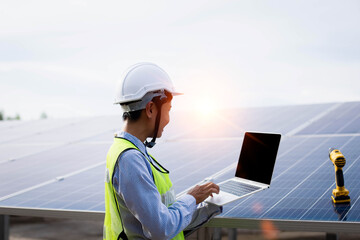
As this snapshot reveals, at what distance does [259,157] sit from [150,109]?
4.03 ft

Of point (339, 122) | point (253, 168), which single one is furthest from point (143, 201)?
point (339, 122)

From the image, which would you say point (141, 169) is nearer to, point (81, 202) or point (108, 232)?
point (108, 232)

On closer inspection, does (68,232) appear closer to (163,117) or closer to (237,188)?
(237,188)


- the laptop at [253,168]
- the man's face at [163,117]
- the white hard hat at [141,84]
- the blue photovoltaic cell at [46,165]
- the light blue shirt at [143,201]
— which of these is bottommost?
the light blue shirt at [143,201]

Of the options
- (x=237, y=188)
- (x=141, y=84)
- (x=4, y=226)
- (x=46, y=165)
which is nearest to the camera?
(x=141, y=84)

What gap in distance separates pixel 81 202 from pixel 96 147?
12.3 feet

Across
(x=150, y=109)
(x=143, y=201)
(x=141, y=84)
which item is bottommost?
(x=143, y=201)

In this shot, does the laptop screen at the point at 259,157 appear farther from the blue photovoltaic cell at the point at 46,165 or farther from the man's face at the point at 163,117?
the blue photovoltaic cell at the point at 46,165

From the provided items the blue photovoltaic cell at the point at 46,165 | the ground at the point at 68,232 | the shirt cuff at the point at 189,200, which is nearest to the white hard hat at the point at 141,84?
the shirt cuff at the point at 189,200

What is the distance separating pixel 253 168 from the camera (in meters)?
3.98

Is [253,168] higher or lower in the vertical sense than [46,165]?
lower

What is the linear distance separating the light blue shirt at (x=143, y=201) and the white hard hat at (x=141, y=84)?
0.40 m

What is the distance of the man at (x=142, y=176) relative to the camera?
286 cm

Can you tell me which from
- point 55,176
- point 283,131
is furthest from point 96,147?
point 283,131
